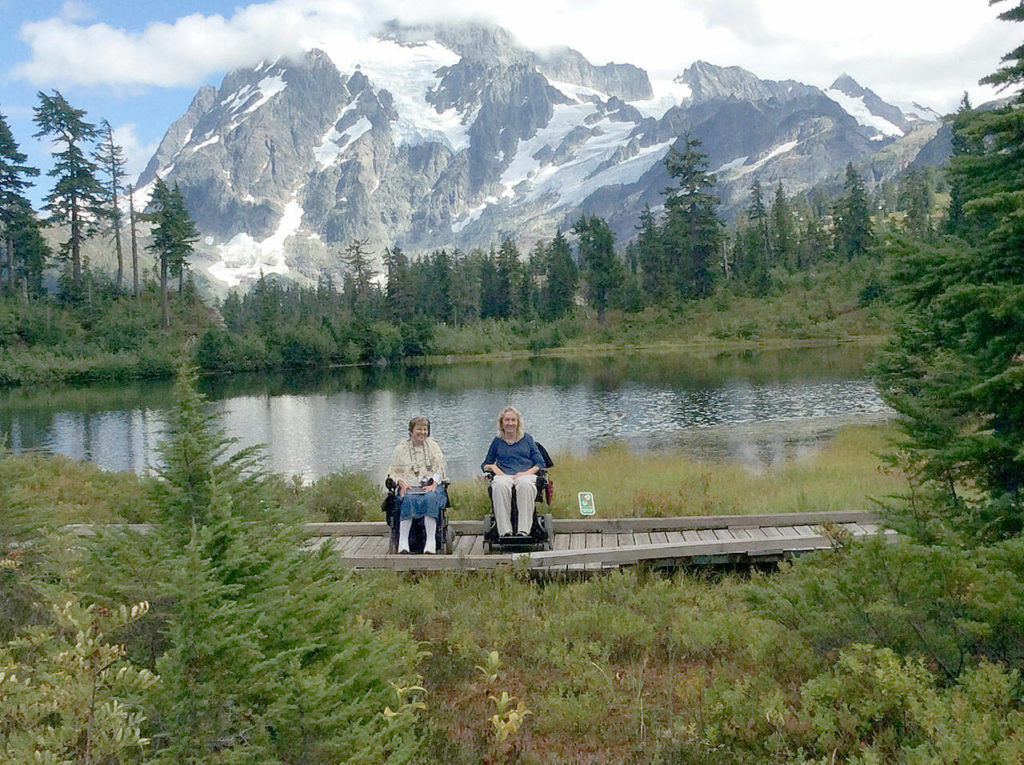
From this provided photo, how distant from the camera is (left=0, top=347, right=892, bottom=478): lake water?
80.8 ft

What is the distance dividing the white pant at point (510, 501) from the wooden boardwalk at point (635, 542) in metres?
0.41

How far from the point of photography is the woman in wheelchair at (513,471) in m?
8.10

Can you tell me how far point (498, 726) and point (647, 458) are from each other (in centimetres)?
1710

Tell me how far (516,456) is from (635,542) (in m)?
1.78

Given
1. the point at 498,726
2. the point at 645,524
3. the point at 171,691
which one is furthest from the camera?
the point at 645,524

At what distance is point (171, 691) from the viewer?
286cm

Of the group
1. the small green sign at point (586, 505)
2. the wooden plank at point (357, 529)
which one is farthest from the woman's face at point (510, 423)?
the wooden plank at point (357, 529)

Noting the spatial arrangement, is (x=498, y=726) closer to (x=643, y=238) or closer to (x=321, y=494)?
(x=321, y=494)

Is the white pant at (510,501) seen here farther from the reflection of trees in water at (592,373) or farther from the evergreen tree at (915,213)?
the evergreen tree at (915,213)

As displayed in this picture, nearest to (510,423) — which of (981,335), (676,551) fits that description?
(676,551)

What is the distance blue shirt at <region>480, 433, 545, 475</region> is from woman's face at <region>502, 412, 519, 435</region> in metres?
0.15

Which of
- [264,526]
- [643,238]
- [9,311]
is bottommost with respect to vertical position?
[264,526]

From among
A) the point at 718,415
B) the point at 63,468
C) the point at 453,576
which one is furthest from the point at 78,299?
the point at 453,576

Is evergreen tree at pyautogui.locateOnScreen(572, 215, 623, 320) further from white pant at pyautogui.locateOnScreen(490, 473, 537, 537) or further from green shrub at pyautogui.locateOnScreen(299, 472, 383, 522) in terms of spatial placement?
white pant at pyautogui.locateOnScreen(490, 473, 537, 537)
